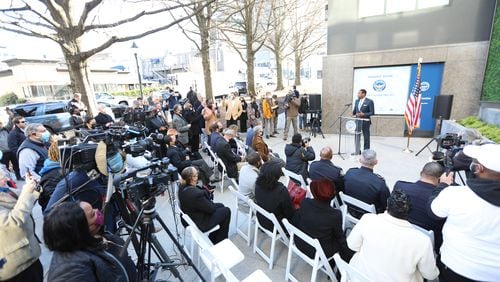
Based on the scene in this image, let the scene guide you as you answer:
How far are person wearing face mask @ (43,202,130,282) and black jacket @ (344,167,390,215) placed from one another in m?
2.46

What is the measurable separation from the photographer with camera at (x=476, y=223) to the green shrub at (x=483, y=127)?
4.71 m

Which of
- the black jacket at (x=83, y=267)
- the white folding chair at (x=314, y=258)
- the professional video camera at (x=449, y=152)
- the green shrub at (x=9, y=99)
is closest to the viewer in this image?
the black jacket at (x=83, y=267)

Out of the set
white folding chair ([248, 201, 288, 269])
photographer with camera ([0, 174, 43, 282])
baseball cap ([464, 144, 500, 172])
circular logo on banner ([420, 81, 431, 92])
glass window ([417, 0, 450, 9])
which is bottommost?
white folding chair ([248, 201, 288, 269])

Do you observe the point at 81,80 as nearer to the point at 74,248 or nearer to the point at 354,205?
the point at 74,248

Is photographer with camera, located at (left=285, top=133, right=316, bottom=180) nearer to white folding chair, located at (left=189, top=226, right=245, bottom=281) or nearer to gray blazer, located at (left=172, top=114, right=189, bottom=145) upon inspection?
white folding chair, located at (left=189, top=226, right=245, bottom=281)

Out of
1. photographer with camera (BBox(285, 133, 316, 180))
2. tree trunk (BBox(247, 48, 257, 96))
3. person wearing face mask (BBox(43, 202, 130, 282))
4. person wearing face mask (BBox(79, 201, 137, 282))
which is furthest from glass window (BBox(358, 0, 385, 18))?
person wearing face mask (BBox(43, 202, 130, 282))

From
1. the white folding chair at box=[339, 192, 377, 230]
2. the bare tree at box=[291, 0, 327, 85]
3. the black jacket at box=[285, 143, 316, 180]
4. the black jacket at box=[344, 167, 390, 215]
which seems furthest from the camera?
the bare tree at box=[291, 0, 327, 85]

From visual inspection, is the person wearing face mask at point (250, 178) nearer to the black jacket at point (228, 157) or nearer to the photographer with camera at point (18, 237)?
the black jacket at point (228, 157)

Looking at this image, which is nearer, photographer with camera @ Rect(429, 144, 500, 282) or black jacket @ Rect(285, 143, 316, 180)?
photographer with camera @ Rect(429, 144, 500, 282)

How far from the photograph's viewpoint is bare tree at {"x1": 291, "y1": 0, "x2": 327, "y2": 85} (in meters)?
19.6

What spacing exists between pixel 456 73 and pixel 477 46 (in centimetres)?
80

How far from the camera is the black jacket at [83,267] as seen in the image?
1300 millimetres

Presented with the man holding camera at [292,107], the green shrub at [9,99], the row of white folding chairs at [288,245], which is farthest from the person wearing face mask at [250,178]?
the green shrub at [9,99]

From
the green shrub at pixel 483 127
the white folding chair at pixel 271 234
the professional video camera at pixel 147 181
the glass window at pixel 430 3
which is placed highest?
the glass window at pixel 430 3
